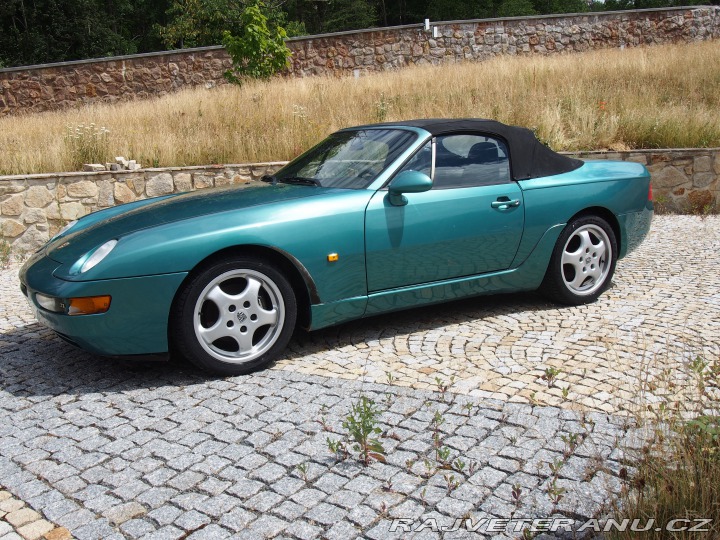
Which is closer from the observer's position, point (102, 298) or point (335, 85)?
point (102, 298)

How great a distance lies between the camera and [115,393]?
404 cm

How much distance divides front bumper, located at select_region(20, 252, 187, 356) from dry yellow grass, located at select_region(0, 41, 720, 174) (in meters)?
6.00

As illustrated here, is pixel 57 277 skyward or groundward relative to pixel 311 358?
skyward

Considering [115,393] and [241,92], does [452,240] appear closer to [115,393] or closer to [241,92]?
[115,393]

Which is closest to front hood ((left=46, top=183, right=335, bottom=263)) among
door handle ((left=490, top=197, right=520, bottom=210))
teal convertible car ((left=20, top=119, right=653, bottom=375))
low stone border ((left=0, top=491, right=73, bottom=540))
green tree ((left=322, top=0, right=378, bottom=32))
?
teal convertible car ((left=20, top=119, right=653, bottom=375))

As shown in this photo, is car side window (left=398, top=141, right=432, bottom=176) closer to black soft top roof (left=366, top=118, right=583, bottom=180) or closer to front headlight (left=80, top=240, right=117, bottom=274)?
black soft top roof (left=366, top=118, right=583, bottom=180)

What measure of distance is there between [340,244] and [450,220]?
2.76 feet

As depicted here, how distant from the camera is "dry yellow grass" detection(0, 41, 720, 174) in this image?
9.95 meters

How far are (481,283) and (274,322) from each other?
1.59m

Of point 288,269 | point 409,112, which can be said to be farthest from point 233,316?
point 409,112

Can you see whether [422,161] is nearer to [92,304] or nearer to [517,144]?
[517,144]

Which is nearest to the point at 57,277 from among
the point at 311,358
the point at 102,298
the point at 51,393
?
the point at 102,298

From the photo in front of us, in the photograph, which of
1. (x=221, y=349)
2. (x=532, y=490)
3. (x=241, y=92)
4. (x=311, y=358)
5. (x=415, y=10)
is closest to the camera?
(x=532, y=490)

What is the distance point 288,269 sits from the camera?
4.32 m
